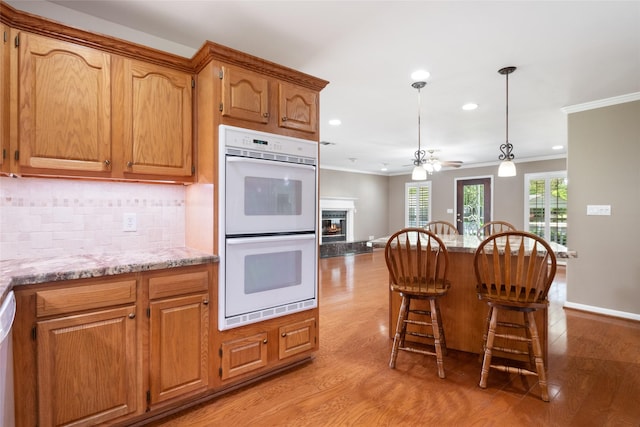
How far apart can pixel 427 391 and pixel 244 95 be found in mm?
2234

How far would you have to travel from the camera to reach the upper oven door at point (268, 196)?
6.64 feet

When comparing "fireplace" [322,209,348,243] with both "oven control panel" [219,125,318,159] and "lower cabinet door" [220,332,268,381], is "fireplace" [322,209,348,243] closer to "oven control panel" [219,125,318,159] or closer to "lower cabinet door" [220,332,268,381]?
"oven control panel" [219,125,318,159]

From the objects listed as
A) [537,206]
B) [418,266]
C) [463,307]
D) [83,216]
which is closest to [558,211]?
[537,206]

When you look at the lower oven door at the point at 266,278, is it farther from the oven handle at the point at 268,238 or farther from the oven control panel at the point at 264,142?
the oven control panel at the point at 264,142

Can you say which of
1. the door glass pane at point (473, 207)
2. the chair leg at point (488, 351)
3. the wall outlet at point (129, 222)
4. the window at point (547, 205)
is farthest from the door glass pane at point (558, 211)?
the wall outlet at point (129, 222)

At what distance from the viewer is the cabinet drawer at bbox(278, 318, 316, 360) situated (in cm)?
228

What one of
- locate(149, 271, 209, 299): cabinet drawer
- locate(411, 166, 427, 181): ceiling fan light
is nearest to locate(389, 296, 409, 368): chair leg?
locate(149, 271, 209, 299): cabinet drawer

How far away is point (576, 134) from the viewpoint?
3881mm

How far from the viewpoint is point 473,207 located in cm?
846

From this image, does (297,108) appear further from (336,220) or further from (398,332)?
(336,220)

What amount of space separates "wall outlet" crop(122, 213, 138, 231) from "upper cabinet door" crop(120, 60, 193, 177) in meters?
0.36

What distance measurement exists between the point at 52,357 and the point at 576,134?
16.8ft

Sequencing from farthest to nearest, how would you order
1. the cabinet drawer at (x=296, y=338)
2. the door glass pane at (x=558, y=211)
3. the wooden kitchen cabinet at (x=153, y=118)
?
the door glass pane at (x=558, y=211) → the cabinet drawer at (x=296, y=338) → the wooden kitchen cabinet at (x=153, y=118)

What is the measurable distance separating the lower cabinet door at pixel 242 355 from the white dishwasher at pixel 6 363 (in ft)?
3.07
